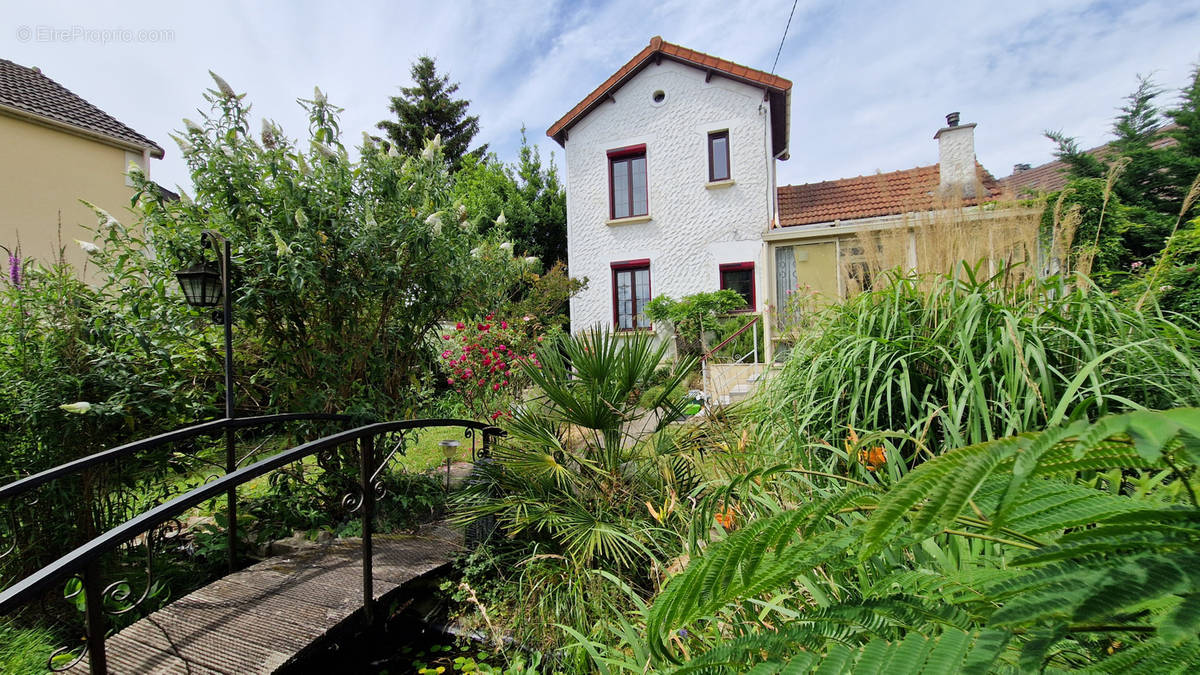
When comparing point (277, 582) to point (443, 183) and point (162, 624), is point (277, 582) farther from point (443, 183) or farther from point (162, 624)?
point (443, 183)

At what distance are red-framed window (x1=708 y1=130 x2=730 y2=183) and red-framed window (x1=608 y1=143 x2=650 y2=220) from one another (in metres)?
1.65

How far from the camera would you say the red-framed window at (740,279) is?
37.6 ft

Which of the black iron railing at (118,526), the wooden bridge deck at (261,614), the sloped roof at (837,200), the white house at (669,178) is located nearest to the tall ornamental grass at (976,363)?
the black iron railing at (118,526)

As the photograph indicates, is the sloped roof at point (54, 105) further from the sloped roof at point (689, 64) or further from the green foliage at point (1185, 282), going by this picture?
the green foliage at point (1185, 282)

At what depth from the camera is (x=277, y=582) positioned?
112 inches

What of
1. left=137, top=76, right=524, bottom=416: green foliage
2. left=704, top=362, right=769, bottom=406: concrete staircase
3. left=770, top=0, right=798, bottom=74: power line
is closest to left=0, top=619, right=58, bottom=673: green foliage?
left=137, top=76, right=524, bottom=416: green foliage

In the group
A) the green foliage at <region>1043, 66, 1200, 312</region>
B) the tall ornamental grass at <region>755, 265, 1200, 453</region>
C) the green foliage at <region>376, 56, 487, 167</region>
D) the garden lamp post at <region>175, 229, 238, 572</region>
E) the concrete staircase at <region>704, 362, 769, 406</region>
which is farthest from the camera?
the green foliage at <region>376, 56, 487, 167</region>

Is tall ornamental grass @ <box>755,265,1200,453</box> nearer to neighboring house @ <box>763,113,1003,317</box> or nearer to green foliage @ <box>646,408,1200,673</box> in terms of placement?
green foliage @ <box>646,408,1200,673</box>

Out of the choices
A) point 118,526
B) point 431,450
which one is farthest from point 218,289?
point 431,450

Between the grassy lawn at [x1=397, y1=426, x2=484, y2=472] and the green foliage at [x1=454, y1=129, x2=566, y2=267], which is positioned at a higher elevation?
the green foliage at [x1=454, y1=129, x2=566, y2=267]

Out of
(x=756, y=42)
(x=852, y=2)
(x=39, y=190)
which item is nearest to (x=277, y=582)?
(x=852, y=2)

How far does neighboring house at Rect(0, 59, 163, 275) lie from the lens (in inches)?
341

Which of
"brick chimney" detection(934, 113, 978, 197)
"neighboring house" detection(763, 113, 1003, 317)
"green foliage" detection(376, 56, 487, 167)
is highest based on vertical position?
"green foliage" detection(376, 56, 487, 167)

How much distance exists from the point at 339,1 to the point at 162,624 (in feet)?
A: 16.4
